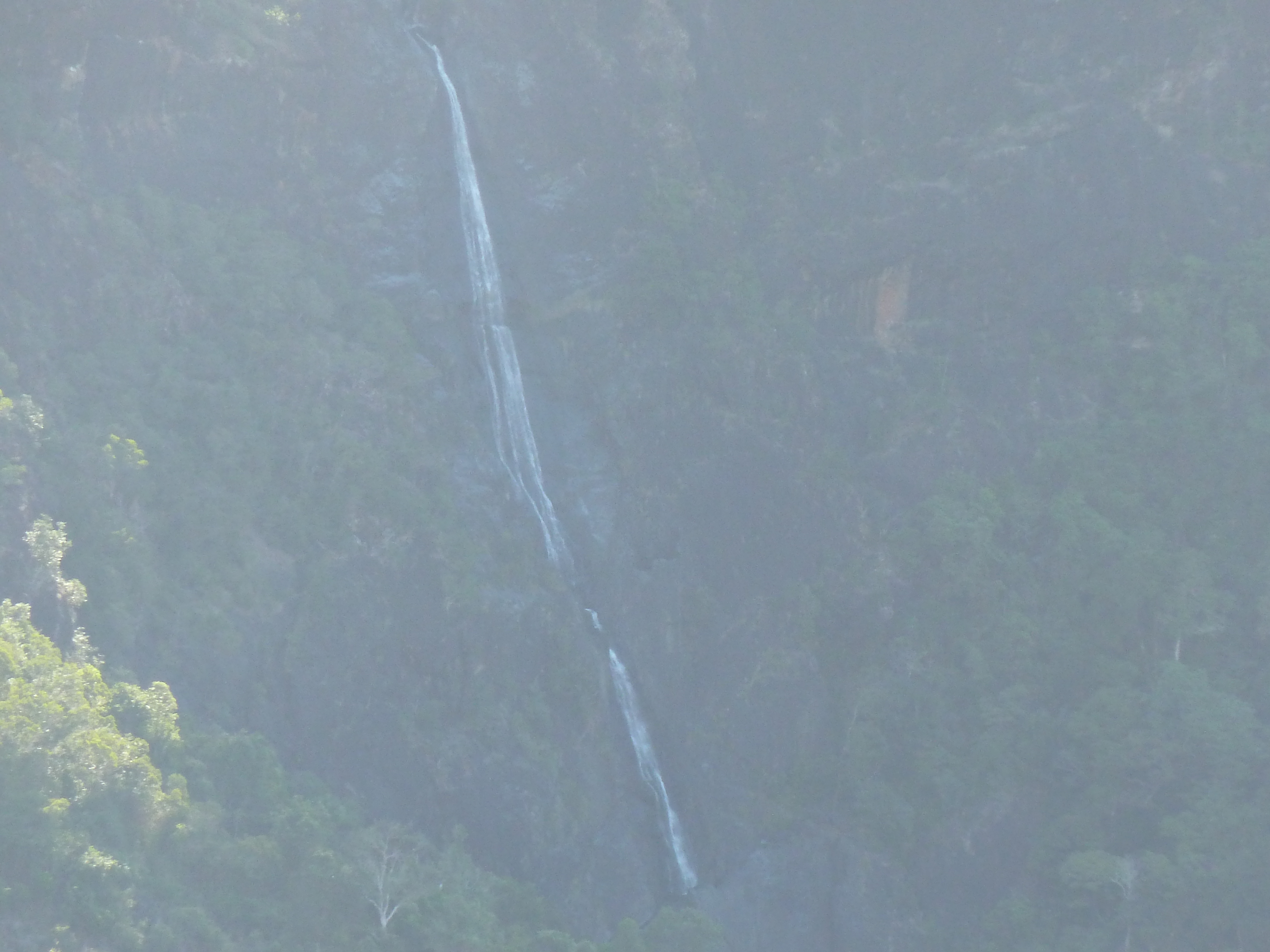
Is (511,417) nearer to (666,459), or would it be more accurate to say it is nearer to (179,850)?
(666,459)

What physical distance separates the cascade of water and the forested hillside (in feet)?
0.80

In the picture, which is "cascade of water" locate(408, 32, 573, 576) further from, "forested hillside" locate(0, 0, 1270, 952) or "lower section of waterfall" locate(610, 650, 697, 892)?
"lower section of waterfall" locate(610, 650, 697, 892)

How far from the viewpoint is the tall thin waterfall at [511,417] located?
2969cm

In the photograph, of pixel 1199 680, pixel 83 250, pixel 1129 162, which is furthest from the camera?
pixel 1129 162

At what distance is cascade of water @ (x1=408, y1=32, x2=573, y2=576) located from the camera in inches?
1222

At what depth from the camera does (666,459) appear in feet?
104

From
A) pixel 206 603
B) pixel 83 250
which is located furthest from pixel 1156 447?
pixel 83 250

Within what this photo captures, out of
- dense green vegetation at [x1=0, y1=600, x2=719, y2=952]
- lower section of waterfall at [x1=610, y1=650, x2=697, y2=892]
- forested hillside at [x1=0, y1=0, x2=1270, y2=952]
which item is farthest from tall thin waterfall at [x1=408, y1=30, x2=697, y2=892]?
dense green vegetation at [x1=0, y1=600, x2=719, y2=952]

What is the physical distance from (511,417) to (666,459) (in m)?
3.26

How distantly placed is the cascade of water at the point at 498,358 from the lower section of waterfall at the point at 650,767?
7.99ft

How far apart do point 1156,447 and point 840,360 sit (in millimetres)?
6477

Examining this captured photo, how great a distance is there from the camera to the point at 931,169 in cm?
3192

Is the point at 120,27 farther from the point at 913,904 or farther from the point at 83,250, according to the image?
the point at 913,904

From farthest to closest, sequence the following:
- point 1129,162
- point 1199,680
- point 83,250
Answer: point 1129,162 < point 83,250 < point 1199,680
